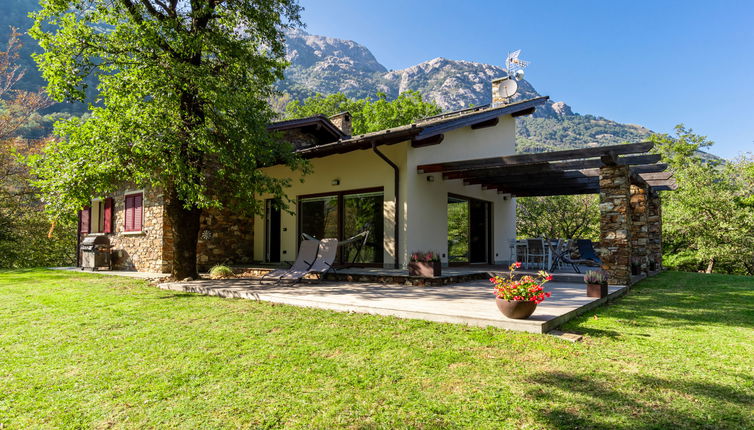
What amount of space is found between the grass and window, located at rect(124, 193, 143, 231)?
6.23m

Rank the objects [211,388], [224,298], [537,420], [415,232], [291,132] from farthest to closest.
A: [291,132] < [415,232] < [224,298] < [211,388] < [537,420]

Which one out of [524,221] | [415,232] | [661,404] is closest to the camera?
[661,404]

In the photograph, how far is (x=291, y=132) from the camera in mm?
12180

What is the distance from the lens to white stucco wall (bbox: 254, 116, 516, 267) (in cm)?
880

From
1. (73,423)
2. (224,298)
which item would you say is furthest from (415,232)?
(73,423)

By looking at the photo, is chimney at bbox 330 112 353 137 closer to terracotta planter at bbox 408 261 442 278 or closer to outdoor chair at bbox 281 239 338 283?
outdoor chair at bbox 281 239 338 283

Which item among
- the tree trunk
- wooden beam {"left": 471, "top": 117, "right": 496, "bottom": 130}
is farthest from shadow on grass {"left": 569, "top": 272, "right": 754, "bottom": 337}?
the tree trunk

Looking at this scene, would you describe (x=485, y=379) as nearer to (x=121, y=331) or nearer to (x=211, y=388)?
(x=211, y=388)

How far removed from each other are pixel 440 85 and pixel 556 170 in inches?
3372

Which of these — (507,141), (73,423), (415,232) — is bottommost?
(73,423)

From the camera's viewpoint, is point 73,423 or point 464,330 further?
point 464,330

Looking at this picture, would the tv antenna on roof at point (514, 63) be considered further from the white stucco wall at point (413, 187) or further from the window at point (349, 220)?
the window at point (349, 220)

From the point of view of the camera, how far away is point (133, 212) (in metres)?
11.1

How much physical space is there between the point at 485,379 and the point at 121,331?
379 centimetres
